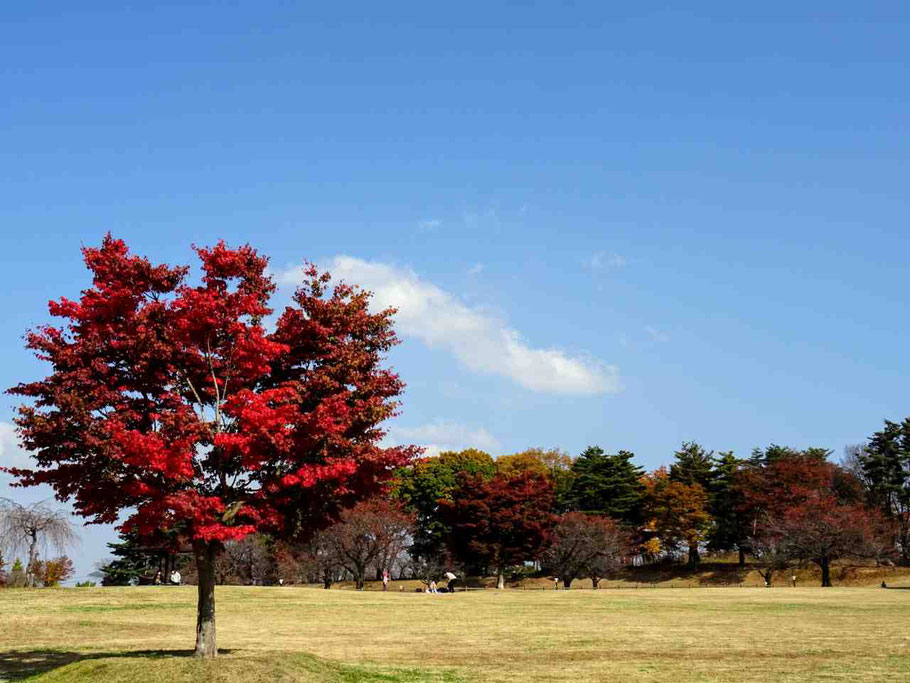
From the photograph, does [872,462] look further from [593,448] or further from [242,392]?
[242,392]

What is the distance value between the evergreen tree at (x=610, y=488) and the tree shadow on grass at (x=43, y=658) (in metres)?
73.9

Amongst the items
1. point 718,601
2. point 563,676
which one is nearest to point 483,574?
point 718,601

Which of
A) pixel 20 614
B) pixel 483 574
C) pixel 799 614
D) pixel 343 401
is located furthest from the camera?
pixel 483 574

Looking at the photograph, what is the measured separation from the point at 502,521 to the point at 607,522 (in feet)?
36.7

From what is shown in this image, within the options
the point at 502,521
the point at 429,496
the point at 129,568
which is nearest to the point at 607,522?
the point at 502,521

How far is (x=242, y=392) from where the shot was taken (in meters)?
17.6

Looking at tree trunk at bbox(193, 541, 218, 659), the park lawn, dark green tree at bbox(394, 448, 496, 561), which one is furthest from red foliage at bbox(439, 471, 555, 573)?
tree trunk at bbox(193, 541, 218, 659)

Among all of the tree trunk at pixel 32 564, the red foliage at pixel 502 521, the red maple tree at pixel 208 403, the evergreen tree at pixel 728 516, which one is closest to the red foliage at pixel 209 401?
the red maple tree at pixel 208 403

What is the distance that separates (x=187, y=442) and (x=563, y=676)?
10.3m

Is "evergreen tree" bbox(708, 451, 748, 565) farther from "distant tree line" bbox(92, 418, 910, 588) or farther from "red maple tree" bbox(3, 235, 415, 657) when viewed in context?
"red maple tree" bbox(3, 235, 415, 657)

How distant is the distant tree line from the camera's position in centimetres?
7512

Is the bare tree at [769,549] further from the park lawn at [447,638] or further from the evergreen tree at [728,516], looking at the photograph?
the park lawn at [447,638]

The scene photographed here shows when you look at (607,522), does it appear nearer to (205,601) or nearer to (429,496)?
(429,496)

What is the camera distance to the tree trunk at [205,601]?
59.8 ft
